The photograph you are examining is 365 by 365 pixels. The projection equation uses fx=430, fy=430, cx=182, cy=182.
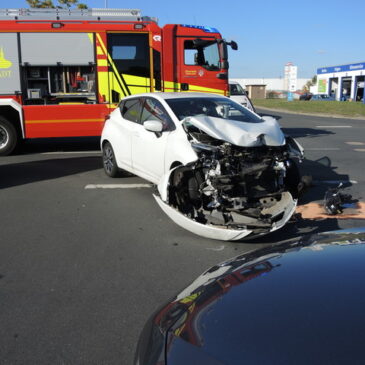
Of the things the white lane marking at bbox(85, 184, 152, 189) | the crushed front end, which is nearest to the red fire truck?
the white lane marking at bbox(85, 184, 152, 189)

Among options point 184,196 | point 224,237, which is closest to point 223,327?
point 224,237

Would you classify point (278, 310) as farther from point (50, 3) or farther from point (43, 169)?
point (50, 3)

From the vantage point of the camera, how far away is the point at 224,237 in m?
4.76

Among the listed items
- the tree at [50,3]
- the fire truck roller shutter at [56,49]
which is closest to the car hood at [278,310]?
the fire truck roller shutter at [56,49]

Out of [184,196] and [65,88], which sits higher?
[65,88]

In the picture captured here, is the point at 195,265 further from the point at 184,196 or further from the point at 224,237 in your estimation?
the point at 184,196

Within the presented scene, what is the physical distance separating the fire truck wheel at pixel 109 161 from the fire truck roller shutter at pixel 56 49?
3.58 metres

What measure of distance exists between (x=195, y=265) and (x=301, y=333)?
2.62 meters

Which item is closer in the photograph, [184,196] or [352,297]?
[352,297]

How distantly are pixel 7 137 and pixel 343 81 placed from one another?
2836 inches

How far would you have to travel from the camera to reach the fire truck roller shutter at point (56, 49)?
10.7 meters

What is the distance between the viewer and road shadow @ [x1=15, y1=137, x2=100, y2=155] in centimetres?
1211

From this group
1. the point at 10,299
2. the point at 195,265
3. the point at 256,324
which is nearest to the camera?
the point at 256,324

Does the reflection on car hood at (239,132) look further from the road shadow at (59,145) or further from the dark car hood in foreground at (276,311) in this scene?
the road shadow at (59,145)
